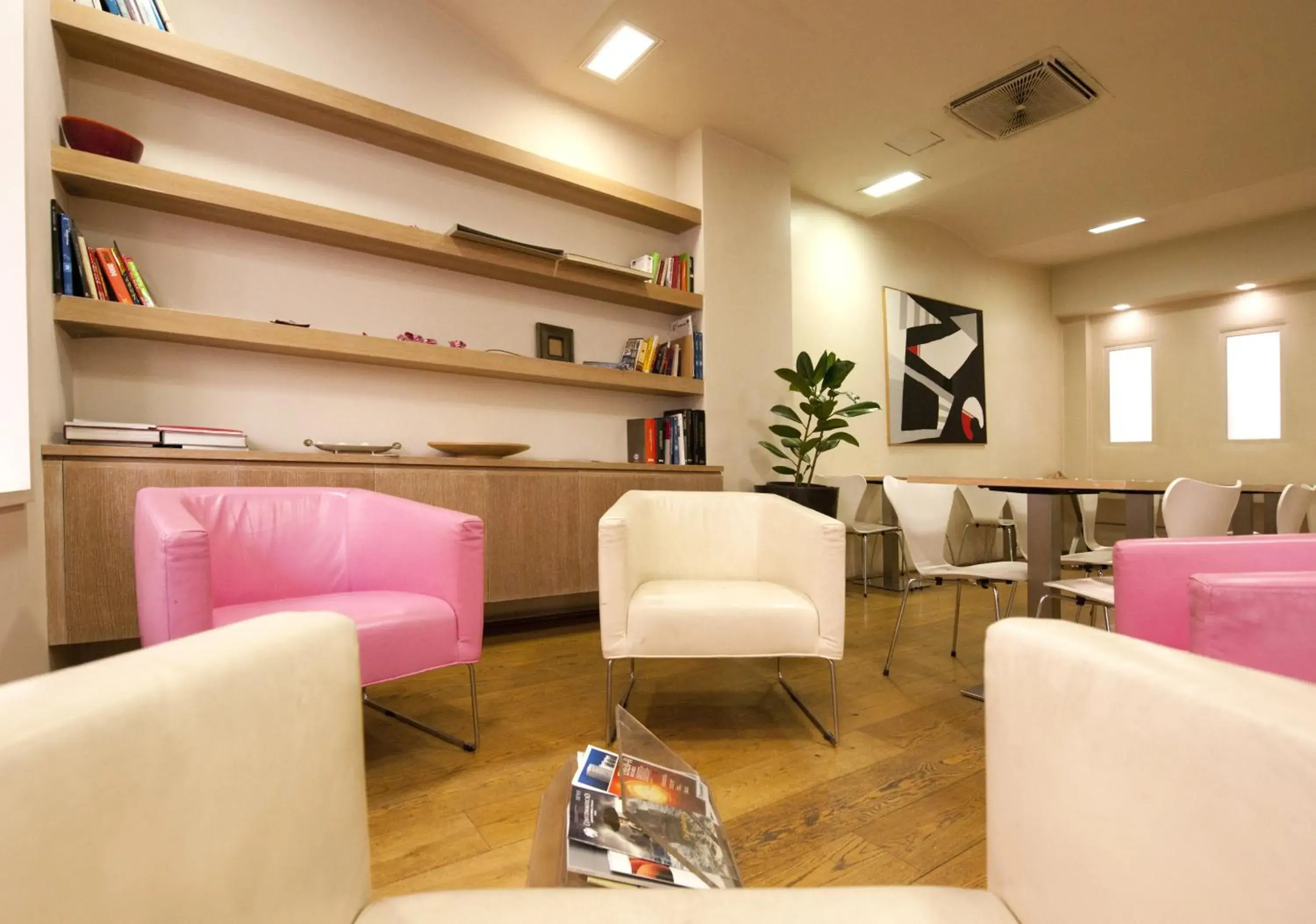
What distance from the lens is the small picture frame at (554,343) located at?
350cm

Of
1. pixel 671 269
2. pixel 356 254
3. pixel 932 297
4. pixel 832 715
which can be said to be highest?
pixel 932 297

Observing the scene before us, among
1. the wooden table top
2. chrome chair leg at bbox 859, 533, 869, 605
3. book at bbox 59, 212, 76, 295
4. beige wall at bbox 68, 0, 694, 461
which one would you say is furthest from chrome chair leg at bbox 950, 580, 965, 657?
book at bbox 59, 212, 76, 295

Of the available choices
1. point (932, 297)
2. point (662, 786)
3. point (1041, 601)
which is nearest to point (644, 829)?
point (662, 786)

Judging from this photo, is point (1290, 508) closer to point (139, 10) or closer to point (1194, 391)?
point (1194, 391)

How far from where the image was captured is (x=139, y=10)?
2354 mm

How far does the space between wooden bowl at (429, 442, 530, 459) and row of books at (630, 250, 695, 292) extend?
1373 mm

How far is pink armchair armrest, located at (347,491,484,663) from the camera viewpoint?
1767 mm

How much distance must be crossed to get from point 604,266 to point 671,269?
575 mm

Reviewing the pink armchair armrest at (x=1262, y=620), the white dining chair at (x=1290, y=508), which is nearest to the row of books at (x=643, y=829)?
the pink armchair armrest at (x=1262, y=620)

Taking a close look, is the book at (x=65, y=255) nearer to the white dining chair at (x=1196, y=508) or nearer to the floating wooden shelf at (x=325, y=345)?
the floating wooden shelf at (x=325, y=345)

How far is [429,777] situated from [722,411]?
8.97ft

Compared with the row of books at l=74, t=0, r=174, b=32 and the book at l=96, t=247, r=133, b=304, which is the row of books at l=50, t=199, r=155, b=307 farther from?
the row of books at l=74, t=0, r=174, b=32

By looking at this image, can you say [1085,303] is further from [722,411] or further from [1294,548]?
[1294,548]

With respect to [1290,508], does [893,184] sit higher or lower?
higher
